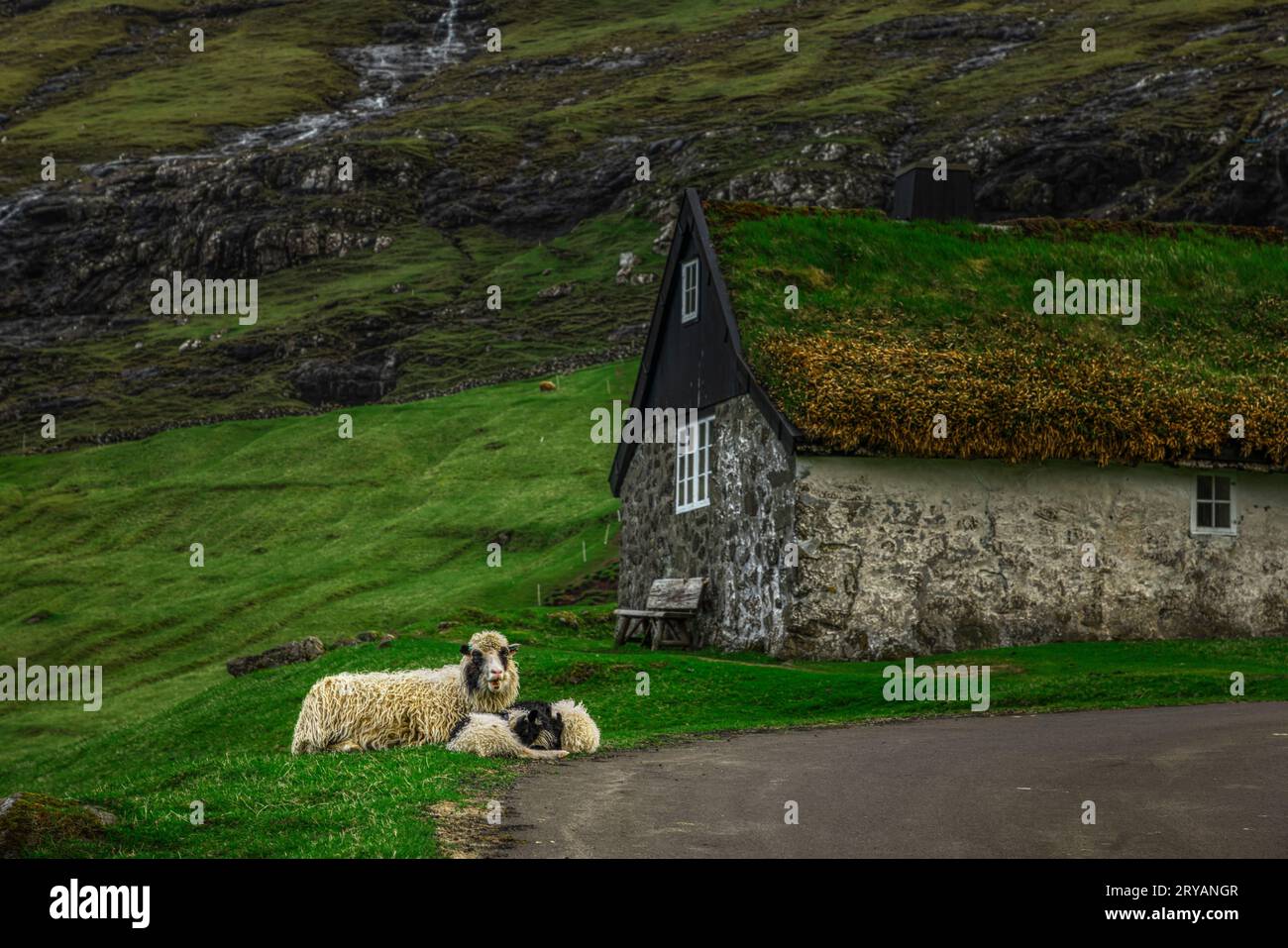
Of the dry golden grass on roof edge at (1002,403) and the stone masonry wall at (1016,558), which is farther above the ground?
the dry golden grass on roof edge at (1002,403)

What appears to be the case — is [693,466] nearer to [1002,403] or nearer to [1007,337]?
[1007,337]

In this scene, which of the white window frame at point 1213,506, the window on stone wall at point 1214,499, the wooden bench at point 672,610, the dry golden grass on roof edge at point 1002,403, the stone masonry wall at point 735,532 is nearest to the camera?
the dry golden grass on roof edge at point 1002,403

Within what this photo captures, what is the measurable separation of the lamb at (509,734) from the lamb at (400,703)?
0.38 m

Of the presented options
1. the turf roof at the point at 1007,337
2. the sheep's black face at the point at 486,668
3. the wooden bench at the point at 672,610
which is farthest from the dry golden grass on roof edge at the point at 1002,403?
the sheep's black face at the point at 486,668

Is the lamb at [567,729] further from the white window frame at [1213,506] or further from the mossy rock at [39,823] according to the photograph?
the white window frame at [1213,506]

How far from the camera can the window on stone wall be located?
1310 inches

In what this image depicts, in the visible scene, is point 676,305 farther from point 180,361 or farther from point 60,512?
point 180,361

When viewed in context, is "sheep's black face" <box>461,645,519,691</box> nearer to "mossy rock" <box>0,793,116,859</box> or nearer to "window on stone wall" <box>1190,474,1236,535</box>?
"mossy rock" <box>0,793,116,859</box>

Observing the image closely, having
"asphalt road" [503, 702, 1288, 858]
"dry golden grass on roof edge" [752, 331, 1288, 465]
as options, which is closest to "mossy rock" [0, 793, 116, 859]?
"asphalt road" [503, 702, 1288, 858]

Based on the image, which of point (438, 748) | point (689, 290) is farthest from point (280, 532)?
point (438, 748)

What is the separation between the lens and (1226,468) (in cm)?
3303

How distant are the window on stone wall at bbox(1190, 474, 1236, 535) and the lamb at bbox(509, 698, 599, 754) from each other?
18941 mm

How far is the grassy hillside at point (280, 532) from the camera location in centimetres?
6006
